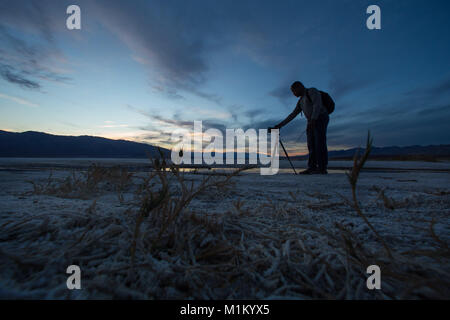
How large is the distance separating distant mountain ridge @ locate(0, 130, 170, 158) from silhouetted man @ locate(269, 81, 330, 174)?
234 feet

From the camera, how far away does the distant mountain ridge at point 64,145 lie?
73812 millimetres

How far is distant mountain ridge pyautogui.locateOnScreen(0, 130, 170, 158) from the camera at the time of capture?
73.8 m

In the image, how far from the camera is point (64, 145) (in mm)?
84125

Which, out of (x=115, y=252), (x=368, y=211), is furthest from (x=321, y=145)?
(x=115, y=252)

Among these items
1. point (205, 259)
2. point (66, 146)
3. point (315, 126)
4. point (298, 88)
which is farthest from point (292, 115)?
point (66, 146)

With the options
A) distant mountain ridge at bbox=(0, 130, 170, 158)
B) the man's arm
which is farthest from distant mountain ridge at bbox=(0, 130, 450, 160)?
the man's arm

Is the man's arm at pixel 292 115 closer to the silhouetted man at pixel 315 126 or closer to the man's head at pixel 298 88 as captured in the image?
the silhouetted man at pixel 315 126

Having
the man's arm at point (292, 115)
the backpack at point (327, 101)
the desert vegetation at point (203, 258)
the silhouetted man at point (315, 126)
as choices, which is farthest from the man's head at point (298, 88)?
the desert vegetation at point (203, 258)

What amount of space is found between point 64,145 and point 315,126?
10668cm

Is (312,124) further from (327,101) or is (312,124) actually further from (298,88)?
(298,88)

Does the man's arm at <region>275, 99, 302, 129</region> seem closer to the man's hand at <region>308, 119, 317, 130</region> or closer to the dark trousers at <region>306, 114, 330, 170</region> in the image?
the man's hand at <region>308, 119, 317, 130</region>

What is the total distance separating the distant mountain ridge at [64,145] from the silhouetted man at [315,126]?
234 ft
